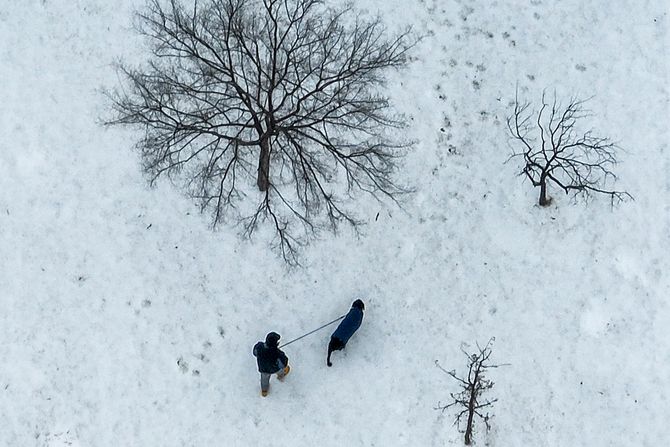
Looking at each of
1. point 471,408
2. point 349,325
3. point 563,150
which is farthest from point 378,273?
point 563,150

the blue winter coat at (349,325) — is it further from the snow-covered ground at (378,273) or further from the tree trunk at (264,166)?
the tree trunk at (264,166)

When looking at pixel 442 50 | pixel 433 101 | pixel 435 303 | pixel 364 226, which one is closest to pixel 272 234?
pixel 364 226

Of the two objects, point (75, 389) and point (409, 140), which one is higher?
point (409, 140)

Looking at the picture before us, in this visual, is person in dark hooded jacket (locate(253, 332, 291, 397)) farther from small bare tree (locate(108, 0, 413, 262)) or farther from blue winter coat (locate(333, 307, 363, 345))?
small bare tree (locate(108, 0, 413, 262))

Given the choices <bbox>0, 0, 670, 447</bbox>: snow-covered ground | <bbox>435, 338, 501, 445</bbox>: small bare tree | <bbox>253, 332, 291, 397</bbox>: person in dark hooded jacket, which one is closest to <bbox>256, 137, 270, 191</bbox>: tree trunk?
<bbox>0, 0, 670, 447</bbox>: snow-covered ground

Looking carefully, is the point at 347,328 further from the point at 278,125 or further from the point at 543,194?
the point at 543,194

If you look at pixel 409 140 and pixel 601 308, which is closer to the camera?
pixel 601 308

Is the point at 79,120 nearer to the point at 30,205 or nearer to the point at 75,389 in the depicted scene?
the point at 30,205
